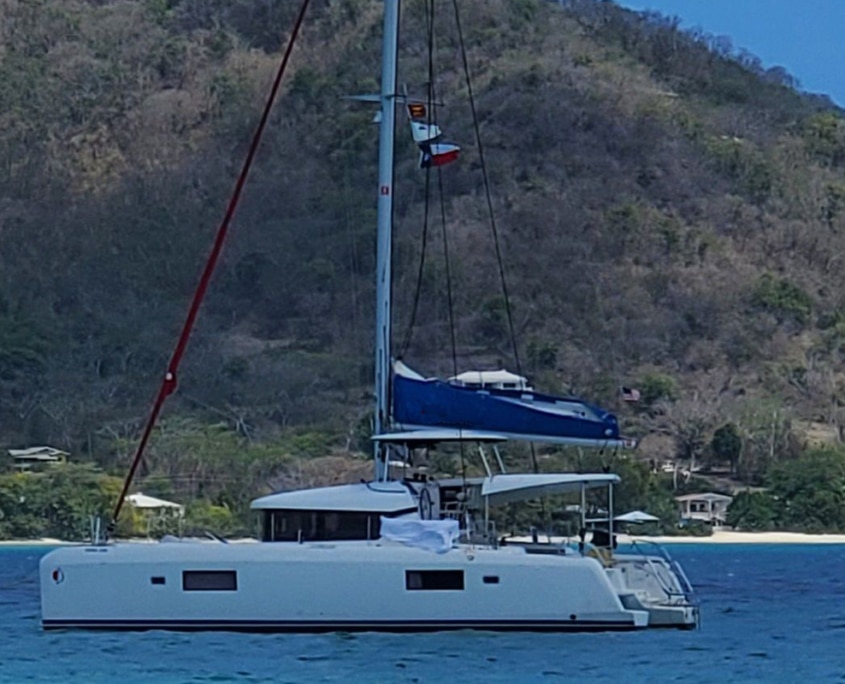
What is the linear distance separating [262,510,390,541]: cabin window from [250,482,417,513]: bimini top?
86 mm

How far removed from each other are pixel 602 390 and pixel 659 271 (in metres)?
17.1

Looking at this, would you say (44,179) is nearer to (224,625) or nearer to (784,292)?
(784,292)

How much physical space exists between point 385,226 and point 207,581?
5.23 m

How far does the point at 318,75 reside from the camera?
130m

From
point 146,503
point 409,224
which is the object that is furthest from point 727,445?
point 409,224

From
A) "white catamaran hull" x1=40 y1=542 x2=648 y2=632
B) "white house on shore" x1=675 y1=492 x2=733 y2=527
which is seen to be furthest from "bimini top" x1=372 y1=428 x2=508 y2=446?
"white house on shore" x1=675 y1=492 x2=733 y2=527

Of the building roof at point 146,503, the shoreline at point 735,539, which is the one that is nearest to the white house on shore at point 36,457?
the shoreline at point 735,539

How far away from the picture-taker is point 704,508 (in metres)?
77.6

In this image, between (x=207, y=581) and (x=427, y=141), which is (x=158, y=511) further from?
(x=207, y=581)

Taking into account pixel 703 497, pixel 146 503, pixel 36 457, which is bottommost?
pixel 146 503

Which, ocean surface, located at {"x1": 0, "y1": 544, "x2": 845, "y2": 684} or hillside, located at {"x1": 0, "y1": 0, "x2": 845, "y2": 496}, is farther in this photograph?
hillside, located at {"x1": 0, "y1": 0, "x2": 845, "y2": 496}

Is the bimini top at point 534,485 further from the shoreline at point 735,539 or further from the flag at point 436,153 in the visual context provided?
the shoreline at point 735,539

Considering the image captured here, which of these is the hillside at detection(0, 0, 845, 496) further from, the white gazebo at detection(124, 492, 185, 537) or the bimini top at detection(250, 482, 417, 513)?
the bimini top at detection(250, 482, 417, 513)

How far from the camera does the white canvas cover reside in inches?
1014
